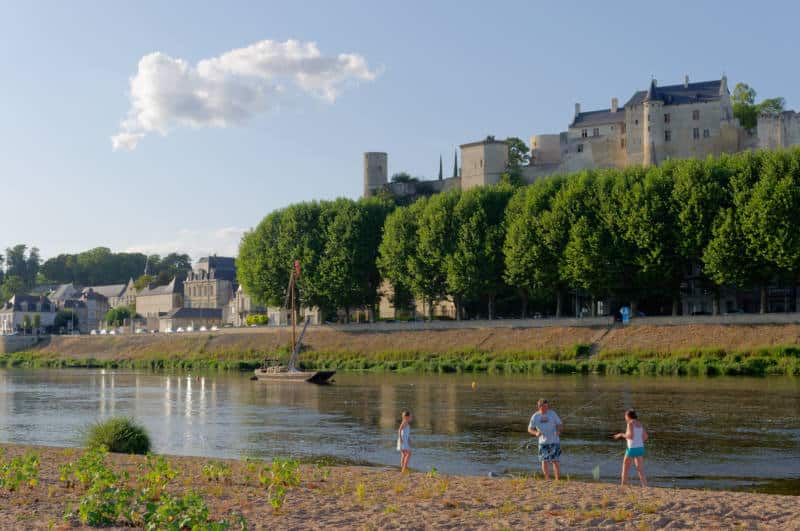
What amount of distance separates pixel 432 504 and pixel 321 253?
79.1m

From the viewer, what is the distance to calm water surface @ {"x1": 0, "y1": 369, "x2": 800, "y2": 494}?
26.7m

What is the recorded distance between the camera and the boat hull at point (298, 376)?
66.9 meters

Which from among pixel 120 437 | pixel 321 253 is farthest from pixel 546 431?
pixel 321 253

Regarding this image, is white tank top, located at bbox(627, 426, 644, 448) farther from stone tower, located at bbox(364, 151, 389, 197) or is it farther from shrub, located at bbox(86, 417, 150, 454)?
stone tower, located at bbox(364, 151, 389, 197)

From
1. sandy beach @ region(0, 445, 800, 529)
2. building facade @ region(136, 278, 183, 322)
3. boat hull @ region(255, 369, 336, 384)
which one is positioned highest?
building facade @ region(136, 278, 183, 322)

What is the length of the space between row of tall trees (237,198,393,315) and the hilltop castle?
78.9 feet

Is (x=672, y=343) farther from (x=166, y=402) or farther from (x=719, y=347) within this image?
(x=166, y=402)

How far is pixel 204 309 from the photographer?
15025cm

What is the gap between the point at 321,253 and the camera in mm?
96312

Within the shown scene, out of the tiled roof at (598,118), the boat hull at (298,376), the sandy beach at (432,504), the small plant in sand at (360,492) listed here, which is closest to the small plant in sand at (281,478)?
the sandy beach at (432,504)

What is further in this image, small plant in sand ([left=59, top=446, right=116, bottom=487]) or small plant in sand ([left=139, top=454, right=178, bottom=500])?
small plant in sand ([left=59, top=446, right=116, bottom=487])

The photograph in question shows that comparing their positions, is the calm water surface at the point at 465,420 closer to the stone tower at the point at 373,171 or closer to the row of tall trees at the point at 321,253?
the row of tall trees at the point at 321,253

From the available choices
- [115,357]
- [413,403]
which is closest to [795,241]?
[413,403]

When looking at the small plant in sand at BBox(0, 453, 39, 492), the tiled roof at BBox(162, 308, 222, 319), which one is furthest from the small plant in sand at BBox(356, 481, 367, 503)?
the tiled roof at BBox(162, 308, 222, 319)
